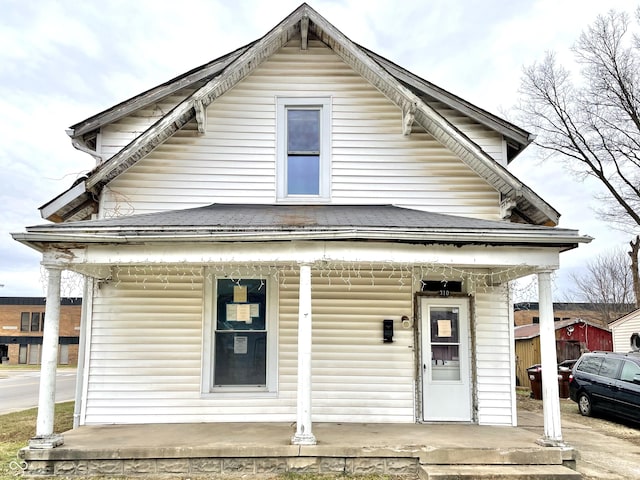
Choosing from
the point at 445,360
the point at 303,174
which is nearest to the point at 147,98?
the point at 303,174

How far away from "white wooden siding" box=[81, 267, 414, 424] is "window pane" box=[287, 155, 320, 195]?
4.74 ft

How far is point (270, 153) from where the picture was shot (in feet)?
28.9

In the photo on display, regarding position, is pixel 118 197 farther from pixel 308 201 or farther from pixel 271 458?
pixel 271 458

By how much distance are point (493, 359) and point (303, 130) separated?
15.6 ft

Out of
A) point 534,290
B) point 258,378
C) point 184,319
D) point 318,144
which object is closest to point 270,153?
point 318,144

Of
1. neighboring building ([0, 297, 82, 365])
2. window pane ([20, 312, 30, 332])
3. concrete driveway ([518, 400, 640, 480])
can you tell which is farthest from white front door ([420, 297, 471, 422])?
window pane ([20, 312, 30, 332])

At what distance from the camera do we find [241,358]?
831 centimetres

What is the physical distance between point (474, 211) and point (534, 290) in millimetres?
1651

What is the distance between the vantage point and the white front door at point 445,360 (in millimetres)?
8227

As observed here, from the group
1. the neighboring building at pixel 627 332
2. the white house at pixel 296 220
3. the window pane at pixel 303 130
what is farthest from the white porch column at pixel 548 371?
the neighboring building at pixel 627 332

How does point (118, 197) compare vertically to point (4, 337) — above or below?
above

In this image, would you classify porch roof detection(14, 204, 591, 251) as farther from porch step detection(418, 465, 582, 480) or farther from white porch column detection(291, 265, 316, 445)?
porch step detection(418, 465, 582, 480)

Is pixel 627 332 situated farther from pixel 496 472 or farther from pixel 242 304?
pixel 242 304

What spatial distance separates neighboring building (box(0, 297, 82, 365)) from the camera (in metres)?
41.3
